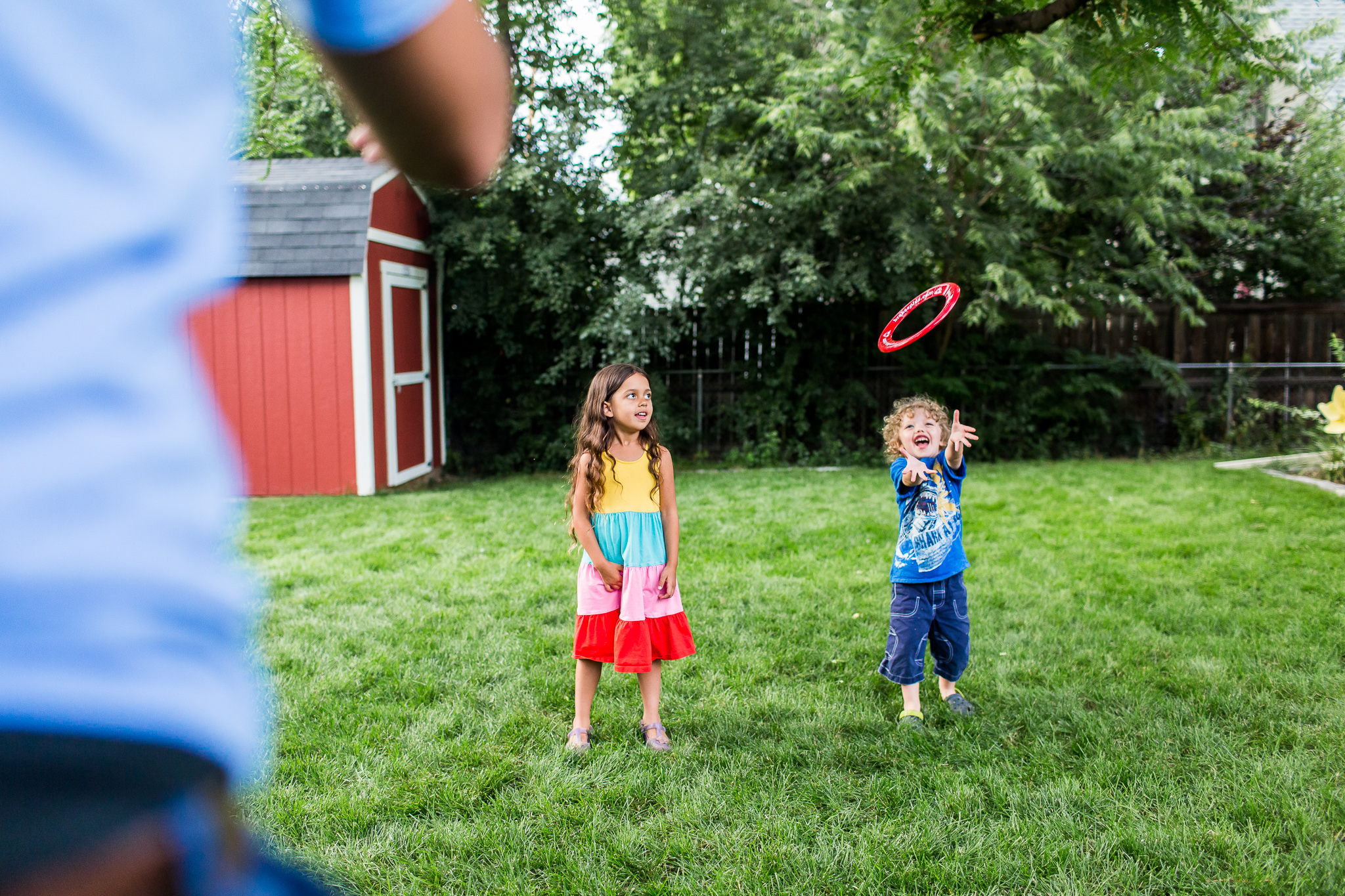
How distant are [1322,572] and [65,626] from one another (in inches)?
251

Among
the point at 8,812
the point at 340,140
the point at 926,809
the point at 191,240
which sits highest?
the point at 340,140

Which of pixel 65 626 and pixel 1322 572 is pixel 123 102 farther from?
pixel 1322 572

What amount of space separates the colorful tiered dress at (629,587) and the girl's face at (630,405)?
0.45ft

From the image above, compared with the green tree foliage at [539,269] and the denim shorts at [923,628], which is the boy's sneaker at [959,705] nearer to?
the denim shorts at [923,628]

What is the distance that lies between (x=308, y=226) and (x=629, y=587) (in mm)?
6889

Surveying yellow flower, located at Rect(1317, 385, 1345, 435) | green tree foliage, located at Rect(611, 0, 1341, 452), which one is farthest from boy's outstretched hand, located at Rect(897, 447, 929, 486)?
yellow flower, located at Rect(1317, 385, 1345, 435)

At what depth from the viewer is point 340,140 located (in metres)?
11.1

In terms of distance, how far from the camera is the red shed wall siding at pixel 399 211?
9.03m

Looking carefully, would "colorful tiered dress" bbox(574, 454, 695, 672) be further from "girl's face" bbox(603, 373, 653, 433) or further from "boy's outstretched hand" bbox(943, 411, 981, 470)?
"boy's outstretched hand" bbox(943, 411, 981, 470)

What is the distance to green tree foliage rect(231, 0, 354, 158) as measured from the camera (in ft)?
2.97

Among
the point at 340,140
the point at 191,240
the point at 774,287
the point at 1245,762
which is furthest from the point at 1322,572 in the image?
the point at 340,140

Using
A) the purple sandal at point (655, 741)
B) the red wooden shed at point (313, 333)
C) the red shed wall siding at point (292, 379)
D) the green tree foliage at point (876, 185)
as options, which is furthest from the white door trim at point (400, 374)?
the purple sandal at point (655, 741)

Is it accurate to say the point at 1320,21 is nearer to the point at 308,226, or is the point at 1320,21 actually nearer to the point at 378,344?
the point at 378,344

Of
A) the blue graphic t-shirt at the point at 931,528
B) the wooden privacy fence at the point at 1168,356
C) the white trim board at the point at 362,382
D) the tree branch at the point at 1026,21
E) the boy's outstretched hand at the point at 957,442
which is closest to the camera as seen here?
the tree branch at the point at 1026,21
